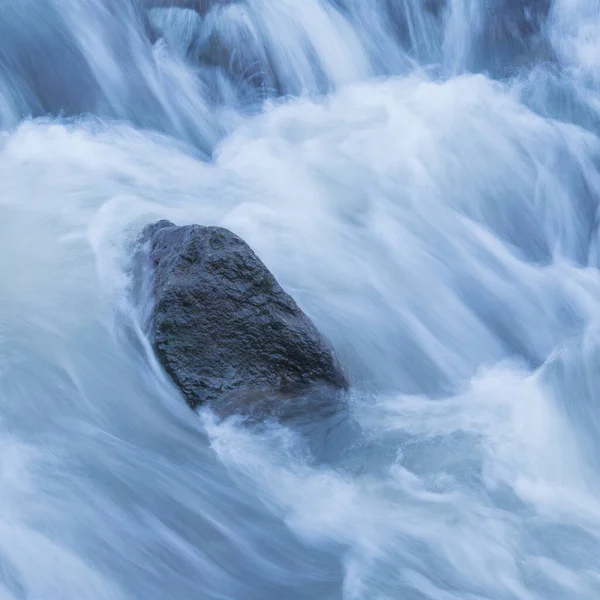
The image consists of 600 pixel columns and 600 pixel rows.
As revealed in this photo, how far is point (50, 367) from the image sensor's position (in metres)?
4.77

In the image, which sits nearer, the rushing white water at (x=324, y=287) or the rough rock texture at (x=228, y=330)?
the rushing white water at (x=324, y=287)

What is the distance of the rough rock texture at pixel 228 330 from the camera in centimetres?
457

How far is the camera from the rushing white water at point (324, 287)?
13.3ft

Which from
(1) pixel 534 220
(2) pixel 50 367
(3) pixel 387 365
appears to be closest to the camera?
(2) pixel 50 367

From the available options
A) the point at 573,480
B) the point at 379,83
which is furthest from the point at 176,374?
the point at 379,83

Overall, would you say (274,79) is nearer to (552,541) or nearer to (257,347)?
(257,347)

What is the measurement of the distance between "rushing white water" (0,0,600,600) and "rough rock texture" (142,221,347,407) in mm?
185

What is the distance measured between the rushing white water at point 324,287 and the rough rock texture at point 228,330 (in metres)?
0.18

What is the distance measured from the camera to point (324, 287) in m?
5.78

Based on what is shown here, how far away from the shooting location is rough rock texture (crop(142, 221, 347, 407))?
180 inches

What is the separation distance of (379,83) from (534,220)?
205 centimetres

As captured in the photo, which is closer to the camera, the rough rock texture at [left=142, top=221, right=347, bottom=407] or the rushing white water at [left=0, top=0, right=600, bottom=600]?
the rushing white water at [left=0, top=0, right=600, bottom=600]

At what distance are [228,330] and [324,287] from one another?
4.26ft

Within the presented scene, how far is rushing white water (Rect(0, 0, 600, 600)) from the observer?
4066mm
